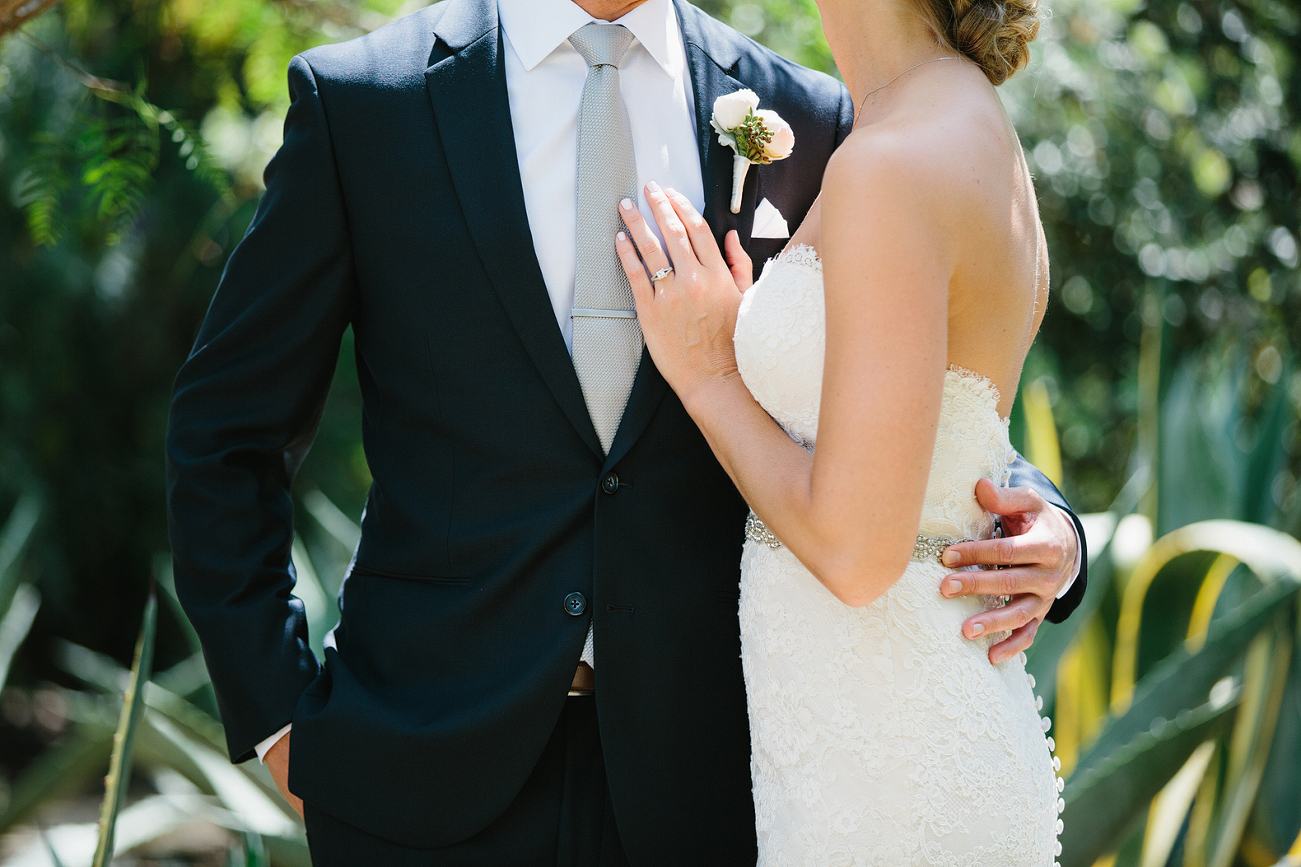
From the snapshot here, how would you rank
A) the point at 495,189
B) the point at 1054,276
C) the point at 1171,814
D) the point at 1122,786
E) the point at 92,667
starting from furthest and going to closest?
the point at 1054,276
the point at 92,667
the point at 1171,814
the point at 1122,786
the point at 495,189

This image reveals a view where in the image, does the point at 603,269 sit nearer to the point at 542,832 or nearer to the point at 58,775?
the point at 542,832

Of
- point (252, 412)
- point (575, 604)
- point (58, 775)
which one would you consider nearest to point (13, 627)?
point (58, 775)

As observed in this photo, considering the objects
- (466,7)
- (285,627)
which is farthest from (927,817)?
(466,7)

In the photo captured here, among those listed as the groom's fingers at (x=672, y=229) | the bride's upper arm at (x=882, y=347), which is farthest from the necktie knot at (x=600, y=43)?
the bride's upper arm at (x=882, y=347)

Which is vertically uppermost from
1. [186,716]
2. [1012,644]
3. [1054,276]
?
[1012,644]

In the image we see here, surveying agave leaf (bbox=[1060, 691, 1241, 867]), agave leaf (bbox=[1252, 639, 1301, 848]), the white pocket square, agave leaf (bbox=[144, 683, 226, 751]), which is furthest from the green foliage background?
the white pocket square

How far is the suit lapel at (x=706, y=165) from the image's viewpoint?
1772 mm

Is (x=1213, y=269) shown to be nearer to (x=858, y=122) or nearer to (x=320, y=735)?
(x=858, y=122)

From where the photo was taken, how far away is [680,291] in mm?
1724

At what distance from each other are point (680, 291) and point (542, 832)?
2.96 feet

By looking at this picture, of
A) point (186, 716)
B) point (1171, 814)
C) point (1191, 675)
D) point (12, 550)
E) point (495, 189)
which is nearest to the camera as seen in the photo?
point (495, 189)

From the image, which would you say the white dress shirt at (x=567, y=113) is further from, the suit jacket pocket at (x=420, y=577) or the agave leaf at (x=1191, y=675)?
the agave leaf at (x=1191, y=675)

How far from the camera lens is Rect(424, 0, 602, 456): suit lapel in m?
1.76

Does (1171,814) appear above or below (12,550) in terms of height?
below
